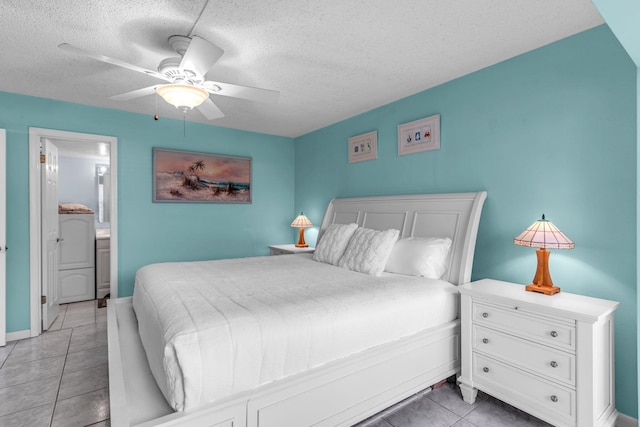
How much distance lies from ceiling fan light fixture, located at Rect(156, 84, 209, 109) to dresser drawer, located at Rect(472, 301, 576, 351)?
2330 millimetres

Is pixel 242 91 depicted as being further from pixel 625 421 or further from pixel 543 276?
pixel 625 421

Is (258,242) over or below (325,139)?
below

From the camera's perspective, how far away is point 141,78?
288cm

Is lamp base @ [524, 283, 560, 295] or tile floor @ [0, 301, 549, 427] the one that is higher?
lamp base @ [524, 283, 560, 295]

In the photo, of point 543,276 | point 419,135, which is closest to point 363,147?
point 419,135

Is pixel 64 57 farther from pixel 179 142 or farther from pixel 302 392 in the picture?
pixel 302 392

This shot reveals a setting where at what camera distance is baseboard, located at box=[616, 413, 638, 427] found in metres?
1.91

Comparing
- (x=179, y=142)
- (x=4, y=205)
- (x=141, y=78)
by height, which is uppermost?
(x=141, y=78)

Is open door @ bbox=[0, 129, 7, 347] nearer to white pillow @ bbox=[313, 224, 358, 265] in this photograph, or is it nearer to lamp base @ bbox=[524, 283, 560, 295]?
white pillow @ bbox=[313, 224, 358, 265]

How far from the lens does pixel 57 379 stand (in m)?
2.51

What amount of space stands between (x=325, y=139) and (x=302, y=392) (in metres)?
3.54

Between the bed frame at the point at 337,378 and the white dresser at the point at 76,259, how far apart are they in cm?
248

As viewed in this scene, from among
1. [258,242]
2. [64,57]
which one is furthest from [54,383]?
[258,242]

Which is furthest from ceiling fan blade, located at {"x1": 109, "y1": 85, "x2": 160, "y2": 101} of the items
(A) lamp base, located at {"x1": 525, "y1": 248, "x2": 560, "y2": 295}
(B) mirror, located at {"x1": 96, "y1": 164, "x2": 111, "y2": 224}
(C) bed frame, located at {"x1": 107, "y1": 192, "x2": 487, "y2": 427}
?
(B) mirror, located at {"x1": 96, "y1": 164, "x2": 111, "y2": 224}
